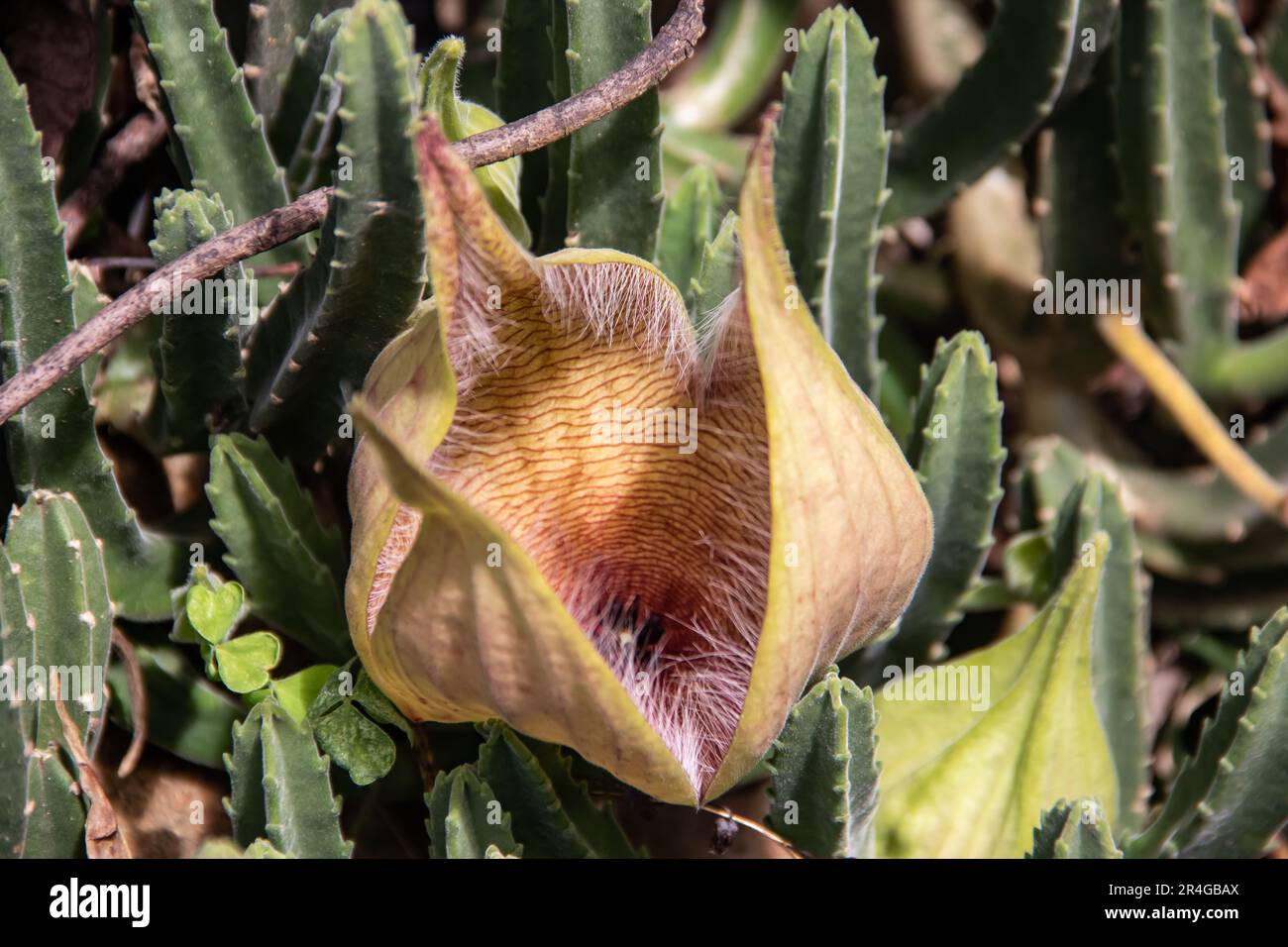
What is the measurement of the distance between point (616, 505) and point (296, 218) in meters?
0.30

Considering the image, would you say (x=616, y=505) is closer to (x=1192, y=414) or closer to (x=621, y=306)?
(x=621, y=306)

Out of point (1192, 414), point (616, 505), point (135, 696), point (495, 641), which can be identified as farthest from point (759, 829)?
point (1192, 414)

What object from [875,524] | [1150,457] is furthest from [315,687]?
[1150,457]

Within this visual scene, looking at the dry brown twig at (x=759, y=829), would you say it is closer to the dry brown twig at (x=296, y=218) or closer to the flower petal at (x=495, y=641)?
the flower petal at (x=495, y=641)

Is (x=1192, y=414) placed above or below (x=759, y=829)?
above

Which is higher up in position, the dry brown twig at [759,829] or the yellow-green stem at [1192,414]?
the yellow-green stem at [1192,414]

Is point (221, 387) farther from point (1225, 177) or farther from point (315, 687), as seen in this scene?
point (1225, 177)

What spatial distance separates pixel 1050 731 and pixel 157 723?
692mm

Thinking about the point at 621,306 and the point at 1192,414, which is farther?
the point at 1192,414

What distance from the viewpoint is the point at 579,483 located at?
87 centimetres

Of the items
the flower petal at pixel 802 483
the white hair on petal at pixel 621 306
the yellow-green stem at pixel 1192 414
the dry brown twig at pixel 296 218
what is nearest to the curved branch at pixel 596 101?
the dry brown twig at pixel 296 218

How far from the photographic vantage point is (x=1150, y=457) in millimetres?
1510

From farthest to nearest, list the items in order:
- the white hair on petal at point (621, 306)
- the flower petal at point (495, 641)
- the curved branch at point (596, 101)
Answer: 1. the curved branch at point (596, 101)
2. the white hair on petal at point (621, 306)
3. the flower petal at point (495, 641)

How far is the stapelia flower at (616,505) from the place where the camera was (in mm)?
646
